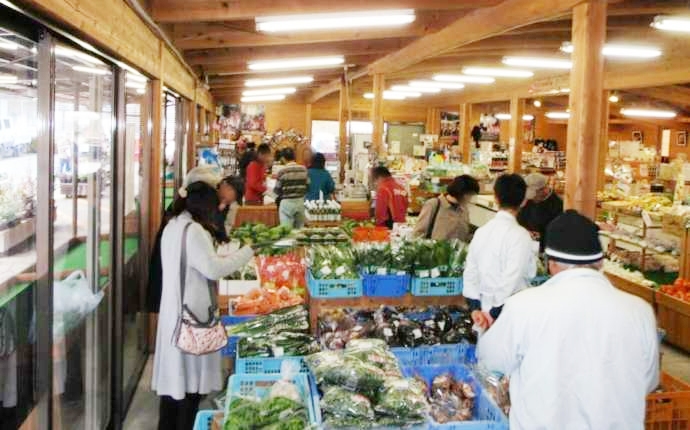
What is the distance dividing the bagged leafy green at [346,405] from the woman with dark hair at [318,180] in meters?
6.68

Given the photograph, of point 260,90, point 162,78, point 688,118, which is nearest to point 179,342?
point 162,78

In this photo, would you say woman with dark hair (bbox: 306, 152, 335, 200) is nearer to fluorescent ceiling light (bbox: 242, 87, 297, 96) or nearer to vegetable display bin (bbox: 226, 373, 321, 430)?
vegetable display bin (bbox: 226, 373, 321, 430)

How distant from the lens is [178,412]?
416 cm

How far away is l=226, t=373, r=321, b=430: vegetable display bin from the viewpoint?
3166 mm

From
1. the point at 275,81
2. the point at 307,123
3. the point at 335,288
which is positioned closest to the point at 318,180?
the point at 275,81

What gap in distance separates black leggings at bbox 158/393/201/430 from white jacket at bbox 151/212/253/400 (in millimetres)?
102

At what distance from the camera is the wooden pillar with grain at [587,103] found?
4.92 meters

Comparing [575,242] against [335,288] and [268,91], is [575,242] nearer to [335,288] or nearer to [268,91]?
[335,288]

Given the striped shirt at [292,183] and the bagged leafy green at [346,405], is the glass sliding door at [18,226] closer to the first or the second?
the bagged leafy green at [346,405]

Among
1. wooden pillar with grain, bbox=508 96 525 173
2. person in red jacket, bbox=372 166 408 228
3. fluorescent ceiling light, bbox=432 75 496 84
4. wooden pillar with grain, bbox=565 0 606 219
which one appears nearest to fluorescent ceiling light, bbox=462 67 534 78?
fluorescent ceiling light, bbox=432 75 496 84

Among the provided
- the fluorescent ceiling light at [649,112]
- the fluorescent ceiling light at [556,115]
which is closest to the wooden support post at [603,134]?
the fluorescent ceiling light at [649,112]

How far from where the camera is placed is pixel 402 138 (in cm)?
2216

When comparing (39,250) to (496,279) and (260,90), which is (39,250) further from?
(260,90)

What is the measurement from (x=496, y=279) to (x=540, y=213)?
2.47 metres
